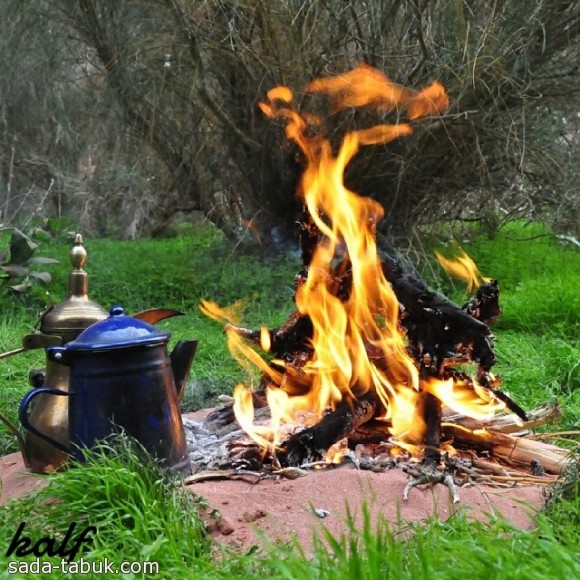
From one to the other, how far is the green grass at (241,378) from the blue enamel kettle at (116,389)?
0.47 feet

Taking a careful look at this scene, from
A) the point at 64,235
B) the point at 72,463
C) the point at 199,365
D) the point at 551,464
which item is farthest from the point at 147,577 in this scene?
the point at 64,235

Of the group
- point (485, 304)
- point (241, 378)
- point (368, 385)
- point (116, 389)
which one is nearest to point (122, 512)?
point (116, 389)

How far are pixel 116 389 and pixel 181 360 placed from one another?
0.48m

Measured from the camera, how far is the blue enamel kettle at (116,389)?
274 centimetres

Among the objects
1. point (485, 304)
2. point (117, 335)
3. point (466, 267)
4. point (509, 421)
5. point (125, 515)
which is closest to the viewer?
point (125, 515)

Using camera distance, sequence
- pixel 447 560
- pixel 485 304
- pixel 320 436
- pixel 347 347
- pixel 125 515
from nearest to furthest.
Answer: pixel 447 560
pixel 125 515
pixel 320 436
pixel 485 304
pixel 347 347

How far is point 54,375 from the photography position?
123 inches

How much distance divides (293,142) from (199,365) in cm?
278

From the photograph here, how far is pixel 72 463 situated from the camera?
8.99 ft

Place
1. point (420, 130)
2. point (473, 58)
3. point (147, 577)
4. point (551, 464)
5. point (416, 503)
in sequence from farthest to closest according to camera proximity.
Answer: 1. point (420, 130)
2. point (473, 58)
3. point (551, 464)
4. point (416, 503)
5. point (147, 577)

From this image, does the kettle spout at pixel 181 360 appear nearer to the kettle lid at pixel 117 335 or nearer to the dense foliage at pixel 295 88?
the kettle lid at pixel 117 335

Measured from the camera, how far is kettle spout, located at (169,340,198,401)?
3.19 m

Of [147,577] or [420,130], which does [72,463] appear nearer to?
[147,577]

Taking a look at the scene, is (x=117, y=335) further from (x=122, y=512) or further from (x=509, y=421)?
(x=509, y=421)
